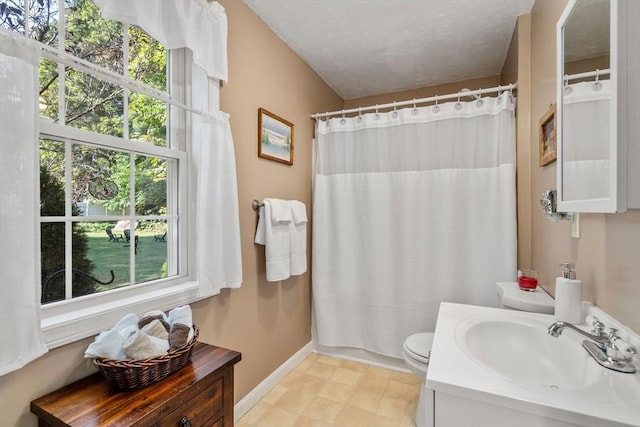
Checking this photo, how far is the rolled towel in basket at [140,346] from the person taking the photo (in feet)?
3.09

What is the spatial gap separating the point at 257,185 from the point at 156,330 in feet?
3.54

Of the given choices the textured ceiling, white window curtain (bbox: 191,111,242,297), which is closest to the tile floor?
white window curtain (bbox: 191,111,242,297)

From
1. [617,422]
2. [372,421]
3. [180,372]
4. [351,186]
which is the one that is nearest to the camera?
[617,422]

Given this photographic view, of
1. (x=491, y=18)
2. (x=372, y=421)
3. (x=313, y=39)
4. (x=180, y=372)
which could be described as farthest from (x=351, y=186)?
(x=180, y=372)

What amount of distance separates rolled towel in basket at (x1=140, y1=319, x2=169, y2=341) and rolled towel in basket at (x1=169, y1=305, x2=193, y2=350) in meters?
0.02

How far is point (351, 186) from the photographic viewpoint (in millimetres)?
2447

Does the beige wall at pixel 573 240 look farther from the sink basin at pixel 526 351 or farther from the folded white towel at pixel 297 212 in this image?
the folded white towel at pixel 297 212

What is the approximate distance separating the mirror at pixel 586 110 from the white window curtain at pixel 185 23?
1.49 meters

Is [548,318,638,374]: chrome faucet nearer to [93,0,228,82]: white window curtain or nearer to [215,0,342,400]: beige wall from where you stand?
[215,0,342,400]: beige wall

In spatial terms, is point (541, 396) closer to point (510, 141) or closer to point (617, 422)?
point (617, 422)

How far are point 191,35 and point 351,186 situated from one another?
4.93 ft

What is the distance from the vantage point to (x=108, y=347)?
0.95 meters

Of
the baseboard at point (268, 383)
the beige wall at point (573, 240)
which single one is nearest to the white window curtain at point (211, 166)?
the baseboard at point (268, 383)

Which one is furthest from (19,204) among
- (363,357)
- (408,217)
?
(363,357)
